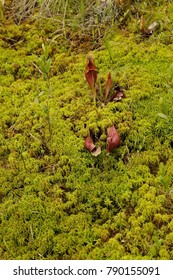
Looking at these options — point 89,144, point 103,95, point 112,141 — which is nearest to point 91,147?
point 89,144

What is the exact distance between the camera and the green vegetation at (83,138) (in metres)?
2.82

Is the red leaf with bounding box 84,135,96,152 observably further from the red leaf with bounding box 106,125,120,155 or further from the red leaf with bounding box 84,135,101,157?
the red leaf with bounding box 106,125,120,155

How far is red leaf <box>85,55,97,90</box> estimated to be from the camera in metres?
3.48

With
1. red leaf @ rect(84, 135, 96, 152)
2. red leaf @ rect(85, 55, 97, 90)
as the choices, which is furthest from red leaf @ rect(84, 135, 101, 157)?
red leaf @ rect(85, 55, 97, 90)

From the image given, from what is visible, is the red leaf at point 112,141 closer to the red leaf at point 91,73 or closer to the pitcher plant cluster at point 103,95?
the pitcher plant cluster at point 103,95

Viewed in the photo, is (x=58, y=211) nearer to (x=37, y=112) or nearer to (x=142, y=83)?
(x=37, y=112)

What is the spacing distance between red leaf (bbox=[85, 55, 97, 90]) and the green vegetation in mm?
157

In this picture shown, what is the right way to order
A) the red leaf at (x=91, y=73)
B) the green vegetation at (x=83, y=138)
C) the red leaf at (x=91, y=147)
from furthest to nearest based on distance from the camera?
1. the red leaf at (x=91, y=73)
2. the red leaf at (x=91, y=147)
3. the green vegetation at (x=83, y=138)

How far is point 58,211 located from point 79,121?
0.80 metres

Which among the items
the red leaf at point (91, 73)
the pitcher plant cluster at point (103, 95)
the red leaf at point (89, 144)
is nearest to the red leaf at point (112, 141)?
the pitcher plant cluster at point (103, 95)

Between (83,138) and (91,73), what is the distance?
514 mm

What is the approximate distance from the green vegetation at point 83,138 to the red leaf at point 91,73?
16 cm

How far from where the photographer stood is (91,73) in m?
3.50

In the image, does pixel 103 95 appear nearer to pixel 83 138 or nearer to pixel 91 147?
pixel 83 138
